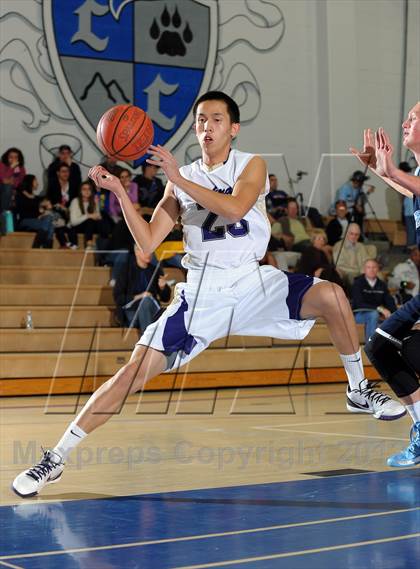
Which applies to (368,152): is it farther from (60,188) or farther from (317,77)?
(317,77)

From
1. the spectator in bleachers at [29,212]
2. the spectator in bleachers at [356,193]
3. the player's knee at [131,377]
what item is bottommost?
the spectator in bleachers at [356,193]

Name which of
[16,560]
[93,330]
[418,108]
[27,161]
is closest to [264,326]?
[418,108]

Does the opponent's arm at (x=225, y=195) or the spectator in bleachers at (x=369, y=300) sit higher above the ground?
the opponent's arm at (x=225, y=195)

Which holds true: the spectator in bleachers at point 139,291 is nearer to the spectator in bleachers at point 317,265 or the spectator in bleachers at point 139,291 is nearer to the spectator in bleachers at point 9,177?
the spectator in bleachers at point 317,265

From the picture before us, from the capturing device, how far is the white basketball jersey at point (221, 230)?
14.8 feet

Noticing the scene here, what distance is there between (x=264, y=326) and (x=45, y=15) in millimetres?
10266

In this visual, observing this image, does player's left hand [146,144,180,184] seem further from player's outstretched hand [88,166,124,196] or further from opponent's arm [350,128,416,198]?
opponent's arm [350,128,416,198]

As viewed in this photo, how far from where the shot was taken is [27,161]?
44.4 feet

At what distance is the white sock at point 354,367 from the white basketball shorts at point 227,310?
28 centimetres

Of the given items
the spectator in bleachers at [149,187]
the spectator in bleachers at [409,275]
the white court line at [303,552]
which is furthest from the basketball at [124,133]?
the spectator in bleachers at [409,275]

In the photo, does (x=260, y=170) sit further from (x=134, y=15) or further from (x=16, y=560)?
(x=134, y=15)

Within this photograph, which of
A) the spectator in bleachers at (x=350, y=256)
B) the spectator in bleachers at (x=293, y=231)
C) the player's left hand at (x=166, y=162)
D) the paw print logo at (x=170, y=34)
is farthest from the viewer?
the paw print logo at (x=170, y=34)

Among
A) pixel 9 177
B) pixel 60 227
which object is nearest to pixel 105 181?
pixel 60 227

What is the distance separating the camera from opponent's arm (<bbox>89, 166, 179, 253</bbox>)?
4309 millimetres
